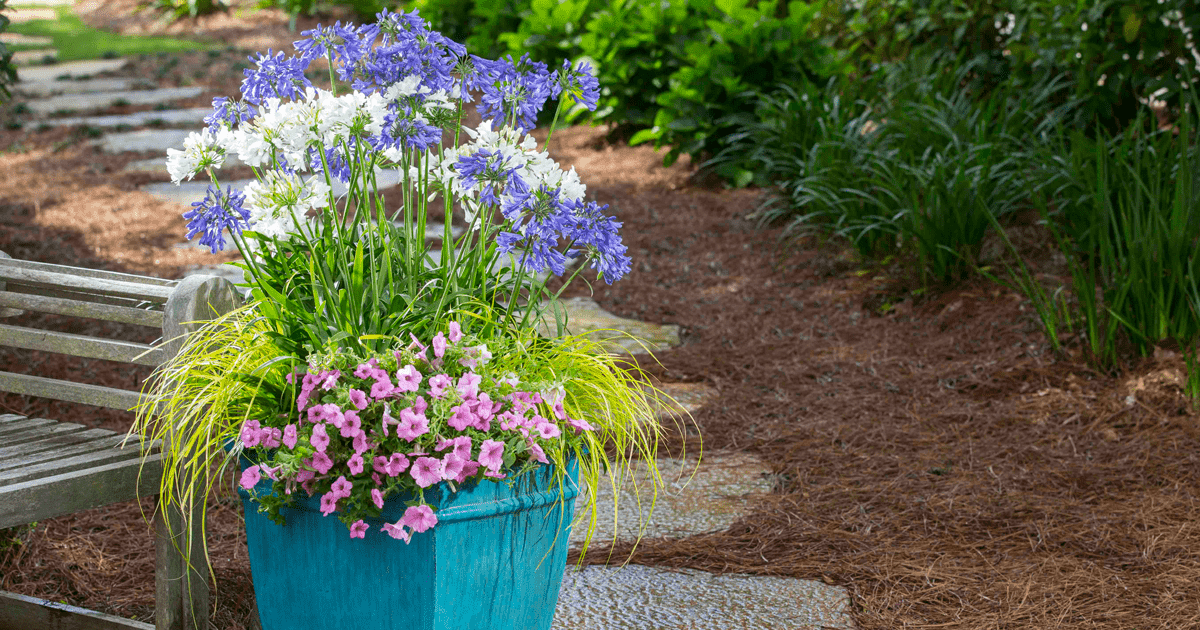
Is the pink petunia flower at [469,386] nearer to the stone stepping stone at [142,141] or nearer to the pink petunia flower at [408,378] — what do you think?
the pink petunia flower at [408,378]

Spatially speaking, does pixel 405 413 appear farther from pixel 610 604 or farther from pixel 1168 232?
pixel 1168 232

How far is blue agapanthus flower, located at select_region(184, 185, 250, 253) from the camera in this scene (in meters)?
1.75

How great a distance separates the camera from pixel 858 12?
5.92m

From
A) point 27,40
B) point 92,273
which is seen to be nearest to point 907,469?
point 92,273

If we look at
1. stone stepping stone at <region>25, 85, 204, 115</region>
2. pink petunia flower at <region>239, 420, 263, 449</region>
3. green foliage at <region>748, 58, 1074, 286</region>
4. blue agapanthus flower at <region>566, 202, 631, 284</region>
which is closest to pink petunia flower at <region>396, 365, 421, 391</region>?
pink petunia flower at <region>239, 420, 263, 449</region>

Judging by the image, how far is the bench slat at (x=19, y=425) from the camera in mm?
2050

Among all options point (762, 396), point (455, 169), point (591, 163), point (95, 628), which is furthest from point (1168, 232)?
point (591, 163)

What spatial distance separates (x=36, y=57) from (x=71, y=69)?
0.87 m

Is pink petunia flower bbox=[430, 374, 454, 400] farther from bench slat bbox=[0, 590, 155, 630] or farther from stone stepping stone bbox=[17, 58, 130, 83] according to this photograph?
stone stepping stone bbox=[17, 58, 130, 83]

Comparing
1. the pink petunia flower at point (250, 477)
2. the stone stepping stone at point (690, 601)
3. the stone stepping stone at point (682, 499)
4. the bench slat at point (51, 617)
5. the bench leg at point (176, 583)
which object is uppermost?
the pink petunia flower at point (250, 477)

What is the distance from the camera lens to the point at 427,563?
1597 millimetres

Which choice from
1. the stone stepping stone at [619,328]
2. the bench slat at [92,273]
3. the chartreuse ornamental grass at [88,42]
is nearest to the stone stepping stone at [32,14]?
the chartreuse ornamental grass at [88,42]

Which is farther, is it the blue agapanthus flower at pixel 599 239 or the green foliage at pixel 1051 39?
the green foliage at pixel 1051 39

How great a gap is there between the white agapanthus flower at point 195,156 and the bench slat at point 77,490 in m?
0.50
